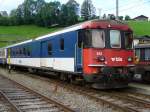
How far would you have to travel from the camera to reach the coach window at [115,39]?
15865 millimetres

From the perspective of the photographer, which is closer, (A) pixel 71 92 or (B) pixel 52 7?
(A) pixel 71 92

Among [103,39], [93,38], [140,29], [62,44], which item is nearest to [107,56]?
[103,39]

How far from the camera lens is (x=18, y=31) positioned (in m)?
105

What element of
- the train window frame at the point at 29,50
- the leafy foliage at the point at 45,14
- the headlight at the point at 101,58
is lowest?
the headlight at the point at 101,58

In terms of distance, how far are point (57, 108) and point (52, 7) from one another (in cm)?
9688

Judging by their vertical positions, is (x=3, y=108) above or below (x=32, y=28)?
below

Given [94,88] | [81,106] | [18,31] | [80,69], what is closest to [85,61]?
[80,69]

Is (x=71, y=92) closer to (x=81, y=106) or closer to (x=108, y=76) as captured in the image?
(x=108, y=76)

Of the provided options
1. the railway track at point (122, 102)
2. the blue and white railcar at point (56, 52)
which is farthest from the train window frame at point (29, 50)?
the railway track at point (122, 102)

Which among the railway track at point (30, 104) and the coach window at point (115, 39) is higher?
the coach window at point (115, 39)

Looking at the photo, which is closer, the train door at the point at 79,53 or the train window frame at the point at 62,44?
the train door at the point at 79,53

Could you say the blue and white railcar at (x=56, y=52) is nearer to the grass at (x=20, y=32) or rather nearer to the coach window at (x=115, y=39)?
the coach window at (x=115, y=39)

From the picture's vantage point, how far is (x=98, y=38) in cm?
1561

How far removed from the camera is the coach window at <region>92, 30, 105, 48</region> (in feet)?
50.9
